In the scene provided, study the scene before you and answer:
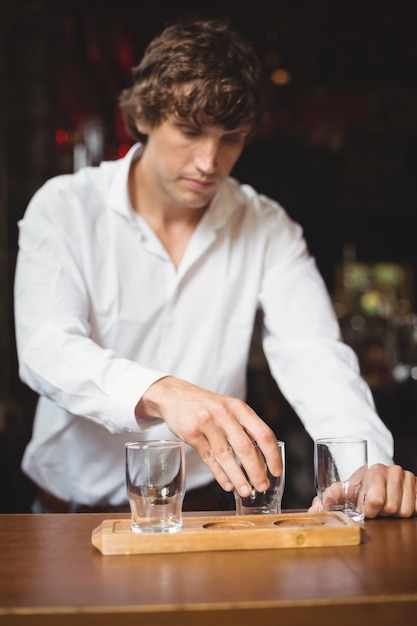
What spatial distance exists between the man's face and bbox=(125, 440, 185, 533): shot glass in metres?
0.75

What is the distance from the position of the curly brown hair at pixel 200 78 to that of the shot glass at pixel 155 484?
81cm

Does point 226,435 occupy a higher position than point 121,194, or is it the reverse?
point 121,194

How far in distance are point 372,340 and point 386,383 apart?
53 cm

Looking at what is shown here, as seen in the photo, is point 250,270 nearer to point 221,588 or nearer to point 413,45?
point 221,588

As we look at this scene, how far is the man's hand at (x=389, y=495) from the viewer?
4.24 feet

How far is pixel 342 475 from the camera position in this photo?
4.22 ft

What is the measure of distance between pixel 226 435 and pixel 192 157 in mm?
701

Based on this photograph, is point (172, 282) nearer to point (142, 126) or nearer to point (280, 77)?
point (142, 126)

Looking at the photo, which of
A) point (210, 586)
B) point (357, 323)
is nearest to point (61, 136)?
point (357, 323)

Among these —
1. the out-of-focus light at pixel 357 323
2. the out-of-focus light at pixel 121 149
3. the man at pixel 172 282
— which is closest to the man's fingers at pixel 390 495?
the man at pixel 172 282

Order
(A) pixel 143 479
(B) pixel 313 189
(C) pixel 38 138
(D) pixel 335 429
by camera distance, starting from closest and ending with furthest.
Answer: (A) pixel 143 479 < (D) pixel 335 429 < (C) pixel 38 138 < (B) pixel 313 189

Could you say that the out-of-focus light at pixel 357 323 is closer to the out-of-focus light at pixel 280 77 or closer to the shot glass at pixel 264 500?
the out-of-focus light at pixel 280 77

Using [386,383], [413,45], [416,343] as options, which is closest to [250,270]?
[386,383]

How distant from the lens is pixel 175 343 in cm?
194
